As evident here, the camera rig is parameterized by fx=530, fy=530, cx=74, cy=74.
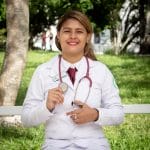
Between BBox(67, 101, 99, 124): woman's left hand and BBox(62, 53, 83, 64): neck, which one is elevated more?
BBox(62, 53, 83, 64): neck

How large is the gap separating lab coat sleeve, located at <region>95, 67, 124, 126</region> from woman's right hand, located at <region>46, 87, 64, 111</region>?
0.26 metres

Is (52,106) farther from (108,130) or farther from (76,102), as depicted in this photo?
(108,130)

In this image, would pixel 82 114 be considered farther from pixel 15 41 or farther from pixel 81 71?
pixel 15 41

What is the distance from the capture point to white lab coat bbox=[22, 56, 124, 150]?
10.3 ft

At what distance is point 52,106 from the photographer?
306cm

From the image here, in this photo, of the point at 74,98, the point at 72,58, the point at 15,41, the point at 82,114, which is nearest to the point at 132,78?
the point at 15,41


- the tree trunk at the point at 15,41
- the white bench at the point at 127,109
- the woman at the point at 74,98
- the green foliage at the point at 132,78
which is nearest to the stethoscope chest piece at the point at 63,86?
the woman at the point at 74,98

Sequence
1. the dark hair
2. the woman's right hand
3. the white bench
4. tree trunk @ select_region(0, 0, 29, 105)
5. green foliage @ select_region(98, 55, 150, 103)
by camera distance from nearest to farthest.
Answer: the woman's right hand < the dark hair < the white bench < tree trunk @ select_region(0, 0, 29, 105) < green foliage @ select_region(98, 55, 150, 103)

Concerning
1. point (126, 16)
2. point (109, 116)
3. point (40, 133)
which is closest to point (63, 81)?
point (109, 116)

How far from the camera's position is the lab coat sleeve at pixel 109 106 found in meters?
3.14

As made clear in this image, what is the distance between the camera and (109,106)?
126 inches

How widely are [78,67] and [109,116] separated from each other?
1.17 ft

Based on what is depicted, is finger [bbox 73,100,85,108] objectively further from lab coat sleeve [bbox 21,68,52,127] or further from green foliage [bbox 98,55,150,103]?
green foliage [bbox 98,55,150,103]

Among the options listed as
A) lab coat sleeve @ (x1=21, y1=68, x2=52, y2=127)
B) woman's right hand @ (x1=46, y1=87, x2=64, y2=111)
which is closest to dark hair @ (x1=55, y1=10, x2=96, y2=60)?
lab coat sleeve @ (x1=21, y1=68, x2=52, y2=127)
